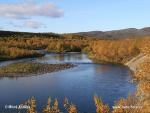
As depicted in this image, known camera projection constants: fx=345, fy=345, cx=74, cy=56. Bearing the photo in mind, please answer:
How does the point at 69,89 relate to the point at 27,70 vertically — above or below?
below

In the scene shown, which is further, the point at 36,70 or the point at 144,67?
the point at 36,70

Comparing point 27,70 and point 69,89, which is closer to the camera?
point 69,89

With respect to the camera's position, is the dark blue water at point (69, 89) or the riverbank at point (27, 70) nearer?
the dark blue water at point (69, 89)

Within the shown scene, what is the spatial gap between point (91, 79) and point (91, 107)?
13450 millimetres

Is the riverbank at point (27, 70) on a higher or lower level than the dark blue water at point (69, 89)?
higher

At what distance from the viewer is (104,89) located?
93.9 feet

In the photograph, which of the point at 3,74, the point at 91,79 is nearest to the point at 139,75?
the point at 91,79

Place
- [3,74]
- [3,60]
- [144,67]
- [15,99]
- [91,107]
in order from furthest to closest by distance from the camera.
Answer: [3,60]
[3,74]
[15,99]
[91,107]
[144,67]

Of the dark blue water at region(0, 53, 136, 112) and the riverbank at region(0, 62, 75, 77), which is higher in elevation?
the riverbank at region(0, 62, 75, 77)

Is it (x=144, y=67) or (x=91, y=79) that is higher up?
(x=144, y=67)

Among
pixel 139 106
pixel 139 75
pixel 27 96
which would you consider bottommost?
pixel 27 96

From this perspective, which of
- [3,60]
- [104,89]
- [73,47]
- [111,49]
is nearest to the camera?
[104,89]

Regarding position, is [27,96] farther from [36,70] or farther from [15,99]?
[36,70]

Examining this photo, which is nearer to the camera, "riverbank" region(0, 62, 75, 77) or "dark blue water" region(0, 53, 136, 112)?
"dark blue water" region(0, 53, 136, 112)
